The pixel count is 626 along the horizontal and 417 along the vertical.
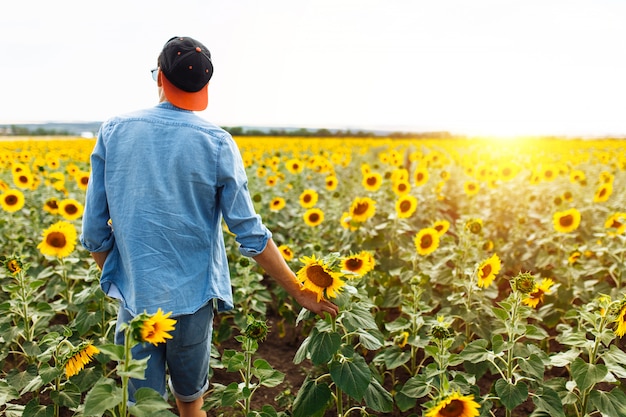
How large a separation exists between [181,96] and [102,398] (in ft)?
3.77

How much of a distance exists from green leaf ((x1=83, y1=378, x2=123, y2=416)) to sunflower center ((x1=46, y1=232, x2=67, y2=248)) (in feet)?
6.82

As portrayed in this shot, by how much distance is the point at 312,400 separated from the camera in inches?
92.4

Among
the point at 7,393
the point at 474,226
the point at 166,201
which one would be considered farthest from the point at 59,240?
the point at 474,226

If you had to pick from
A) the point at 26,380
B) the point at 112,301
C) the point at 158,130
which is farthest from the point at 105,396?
the point at 112,301

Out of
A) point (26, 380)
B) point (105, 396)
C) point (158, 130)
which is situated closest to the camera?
point (105, 396)

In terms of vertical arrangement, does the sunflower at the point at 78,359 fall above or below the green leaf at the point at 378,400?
above

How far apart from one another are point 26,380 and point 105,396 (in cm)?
A: 144

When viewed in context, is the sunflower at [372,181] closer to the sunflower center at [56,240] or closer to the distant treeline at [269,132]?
the sunflower center at [56,240]

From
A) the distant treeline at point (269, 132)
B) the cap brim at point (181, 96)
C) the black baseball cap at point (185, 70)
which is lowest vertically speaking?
the distant treeline at point (269, 132)

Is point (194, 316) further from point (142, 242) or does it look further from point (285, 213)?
point (285, 213)

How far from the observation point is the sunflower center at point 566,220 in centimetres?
446

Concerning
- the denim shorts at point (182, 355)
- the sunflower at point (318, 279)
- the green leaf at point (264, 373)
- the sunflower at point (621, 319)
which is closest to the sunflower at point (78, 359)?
the denim shorts at point (182, 355)

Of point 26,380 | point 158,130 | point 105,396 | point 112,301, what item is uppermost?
point 158,130

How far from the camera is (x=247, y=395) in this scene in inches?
84.0
